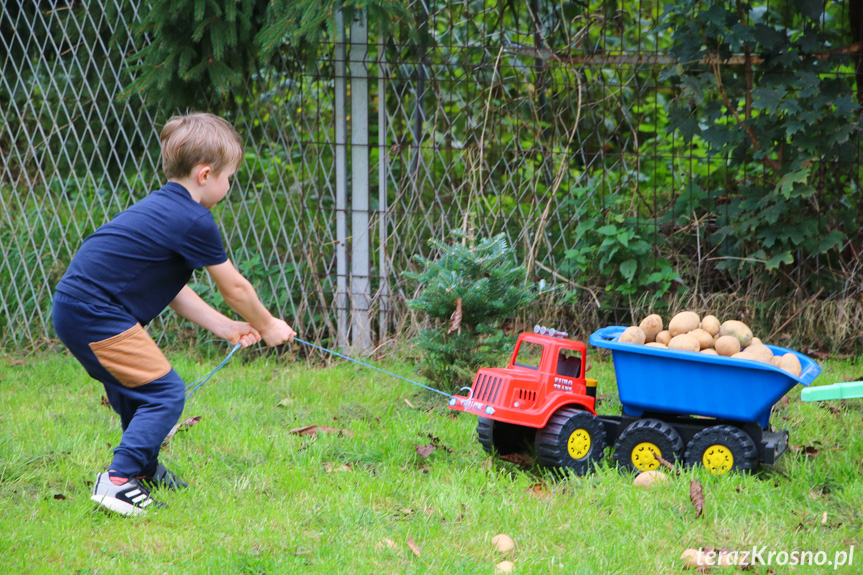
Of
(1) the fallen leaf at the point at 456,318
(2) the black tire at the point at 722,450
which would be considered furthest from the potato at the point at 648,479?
(1) the fallen leaf at the point at 456,318

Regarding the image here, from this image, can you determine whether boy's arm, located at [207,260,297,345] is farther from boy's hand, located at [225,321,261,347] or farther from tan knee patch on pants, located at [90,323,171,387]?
tan knee patch on pants, located at [90,323,171,387]

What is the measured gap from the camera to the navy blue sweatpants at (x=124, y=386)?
105 inches

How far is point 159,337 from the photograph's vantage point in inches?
206

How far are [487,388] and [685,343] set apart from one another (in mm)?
795

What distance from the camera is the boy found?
2684 mm

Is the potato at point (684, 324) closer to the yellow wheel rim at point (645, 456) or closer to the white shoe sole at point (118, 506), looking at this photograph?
the yellow wheel rim at point (645, 456)

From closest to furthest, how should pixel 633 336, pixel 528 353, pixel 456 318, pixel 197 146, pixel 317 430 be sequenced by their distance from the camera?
pixel 197 146, pixel 633 336, pixel 317 430, pixel 456 318, pixel 528 353

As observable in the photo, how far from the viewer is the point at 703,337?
3.02 meters

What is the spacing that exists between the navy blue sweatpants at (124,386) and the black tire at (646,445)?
1.72 meters

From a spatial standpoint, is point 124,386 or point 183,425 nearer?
point 124,386

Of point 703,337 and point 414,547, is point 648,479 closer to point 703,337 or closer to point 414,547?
point 703,337

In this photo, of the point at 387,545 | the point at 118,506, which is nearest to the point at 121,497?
the point at 118,506

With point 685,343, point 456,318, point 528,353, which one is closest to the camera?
point 685,343

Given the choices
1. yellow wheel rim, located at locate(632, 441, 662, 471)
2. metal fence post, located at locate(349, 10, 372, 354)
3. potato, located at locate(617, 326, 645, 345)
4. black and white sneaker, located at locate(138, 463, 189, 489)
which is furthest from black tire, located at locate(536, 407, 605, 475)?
metal fence post, located at locate(349, 10, 372, 354)
